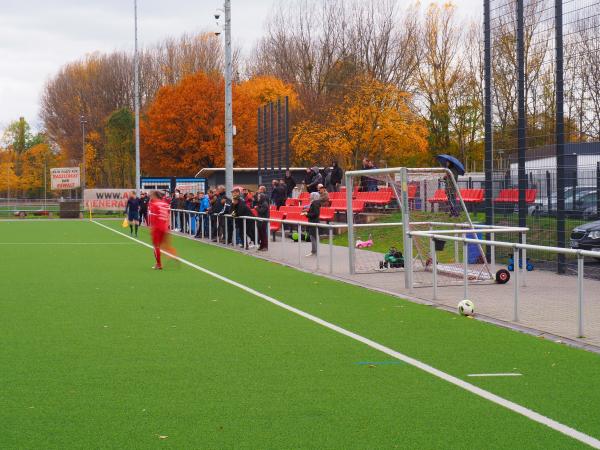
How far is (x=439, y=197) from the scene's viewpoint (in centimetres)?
1831

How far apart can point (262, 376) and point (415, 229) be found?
10.0 meters

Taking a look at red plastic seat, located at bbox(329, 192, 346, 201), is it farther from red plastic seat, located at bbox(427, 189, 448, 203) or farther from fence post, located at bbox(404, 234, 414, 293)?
fence post, located at bbox(404, 234, 414, 293)

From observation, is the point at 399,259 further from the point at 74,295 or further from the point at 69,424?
the point at 69,424

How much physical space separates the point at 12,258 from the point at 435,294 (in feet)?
45.6

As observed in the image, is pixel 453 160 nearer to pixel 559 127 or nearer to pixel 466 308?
pixel 559 127

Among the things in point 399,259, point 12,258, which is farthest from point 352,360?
point 12,258

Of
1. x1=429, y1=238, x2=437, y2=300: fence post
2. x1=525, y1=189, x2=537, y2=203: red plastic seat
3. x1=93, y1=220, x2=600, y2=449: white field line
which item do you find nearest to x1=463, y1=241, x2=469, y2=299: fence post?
x1=429, y1=238, x2=437, y2=300: fence post

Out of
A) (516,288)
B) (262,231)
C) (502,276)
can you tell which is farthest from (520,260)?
(262,231)

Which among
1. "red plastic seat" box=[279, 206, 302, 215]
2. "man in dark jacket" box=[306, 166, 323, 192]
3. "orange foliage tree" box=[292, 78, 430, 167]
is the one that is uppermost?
"orange foliage tree" box=[292, 78, 430, 167]

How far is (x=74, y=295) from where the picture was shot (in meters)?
15.4

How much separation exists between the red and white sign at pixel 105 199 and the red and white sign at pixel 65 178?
7.88 meters

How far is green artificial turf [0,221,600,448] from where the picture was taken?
641cm

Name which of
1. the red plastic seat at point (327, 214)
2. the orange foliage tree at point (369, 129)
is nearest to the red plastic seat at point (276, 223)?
the red plastic seat at point (327, 214)

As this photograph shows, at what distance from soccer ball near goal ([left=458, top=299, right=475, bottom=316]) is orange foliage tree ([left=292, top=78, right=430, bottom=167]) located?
43.3 metres
